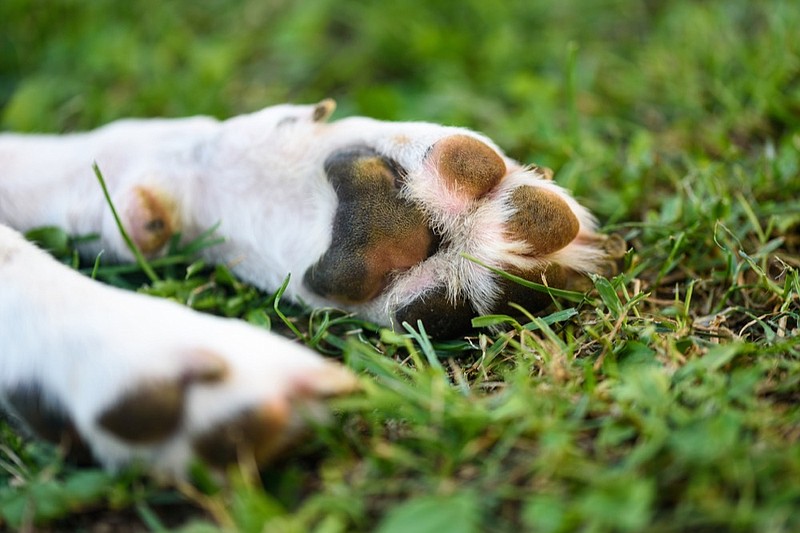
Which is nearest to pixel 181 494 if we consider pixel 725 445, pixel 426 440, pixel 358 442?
pixel 358 442

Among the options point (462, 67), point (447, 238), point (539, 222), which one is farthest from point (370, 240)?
point (462, 67)

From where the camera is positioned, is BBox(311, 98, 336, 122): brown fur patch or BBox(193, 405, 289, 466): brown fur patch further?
BBox(311, 98, 336, 122): brown fur patch

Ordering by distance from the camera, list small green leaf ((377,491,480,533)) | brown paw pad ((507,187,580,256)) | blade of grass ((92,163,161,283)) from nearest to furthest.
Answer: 1. small green leaf ((377,491,480,533))
2. brown paw pad ((507,187,580,256))
3. blade of grass ((92,163,161,283))

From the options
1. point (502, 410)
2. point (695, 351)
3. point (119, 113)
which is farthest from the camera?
point (119, 113)

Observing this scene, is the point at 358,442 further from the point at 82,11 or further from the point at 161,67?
the point at 82,11

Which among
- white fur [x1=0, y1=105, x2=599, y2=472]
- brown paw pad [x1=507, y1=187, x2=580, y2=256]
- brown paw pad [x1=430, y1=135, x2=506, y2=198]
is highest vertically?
brown paw pad [x1=430, y1=135, x2=506, y2=198]

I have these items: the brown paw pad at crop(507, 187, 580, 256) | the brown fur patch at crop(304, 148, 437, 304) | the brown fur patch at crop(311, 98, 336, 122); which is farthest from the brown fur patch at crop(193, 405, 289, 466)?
the brown fur patch at crop(311, 98, 336, 122)

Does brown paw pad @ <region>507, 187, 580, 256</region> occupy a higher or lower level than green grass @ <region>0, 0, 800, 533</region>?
higher

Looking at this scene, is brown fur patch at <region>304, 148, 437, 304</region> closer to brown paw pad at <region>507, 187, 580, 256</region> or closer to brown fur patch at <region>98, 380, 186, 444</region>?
brown paw pad at <region>507, 187, 580, 256</region>
